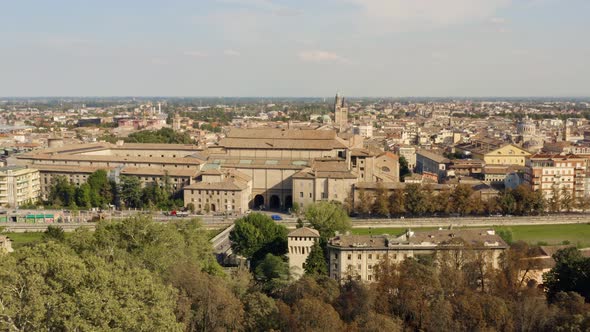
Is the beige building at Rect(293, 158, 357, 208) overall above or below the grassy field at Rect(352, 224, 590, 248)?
above

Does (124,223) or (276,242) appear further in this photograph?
(276,242)

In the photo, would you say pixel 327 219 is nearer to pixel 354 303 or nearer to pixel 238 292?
pixel 238 292

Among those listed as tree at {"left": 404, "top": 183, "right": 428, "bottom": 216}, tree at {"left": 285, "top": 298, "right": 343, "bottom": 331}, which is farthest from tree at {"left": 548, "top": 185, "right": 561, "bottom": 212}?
tree at {"left": 285, "top": 298, "right": 343, "bottom": 331}

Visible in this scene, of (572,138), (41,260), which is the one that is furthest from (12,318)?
(572,138)

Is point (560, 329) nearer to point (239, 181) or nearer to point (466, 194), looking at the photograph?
point (466, 194)

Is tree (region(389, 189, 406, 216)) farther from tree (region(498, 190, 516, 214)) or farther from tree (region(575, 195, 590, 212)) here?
tree (region(575, 195, 590, 212))

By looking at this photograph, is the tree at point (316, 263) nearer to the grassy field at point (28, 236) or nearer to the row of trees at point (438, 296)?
the row of trees at point (438, 296)
